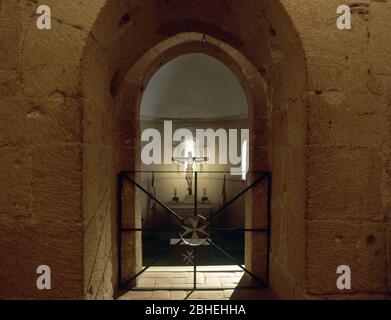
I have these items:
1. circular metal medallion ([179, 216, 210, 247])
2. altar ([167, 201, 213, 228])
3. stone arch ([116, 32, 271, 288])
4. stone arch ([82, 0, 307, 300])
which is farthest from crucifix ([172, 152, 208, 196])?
circular metal medallion ([179, 216, 210, 247])

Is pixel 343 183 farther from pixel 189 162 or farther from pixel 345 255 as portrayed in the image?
pixel 189 162

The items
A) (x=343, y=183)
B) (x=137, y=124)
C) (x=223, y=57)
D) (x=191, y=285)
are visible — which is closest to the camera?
(x=343, y=183)

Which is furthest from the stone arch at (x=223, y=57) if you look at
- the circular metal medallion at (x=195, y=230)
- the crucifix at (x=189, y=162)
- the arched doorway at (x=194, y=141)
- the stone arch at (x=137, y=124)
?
the crucifix at (x=189, y=162)

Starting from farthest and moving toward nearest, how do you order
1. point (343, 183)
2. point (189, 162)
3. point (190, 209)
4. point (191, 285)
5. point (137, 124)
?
point (189, 162) → point (190, 209) → point (137, 124) → point (191, 285) → point (343, 183)

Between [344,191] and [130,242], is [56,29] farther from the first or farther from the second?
[130,242]

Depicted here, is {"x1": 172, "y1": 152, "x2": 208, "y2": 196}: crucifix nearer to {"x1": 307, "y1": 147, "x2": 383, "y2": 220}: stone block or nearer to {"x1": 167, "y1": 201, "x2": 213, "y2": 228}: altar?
{"x1": 167, "y1": 201, "x2": 213, "y2": 228}: altar

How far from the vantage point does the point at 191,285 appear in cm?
323

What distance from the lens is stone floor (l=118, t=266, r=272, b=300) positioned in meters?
2.94

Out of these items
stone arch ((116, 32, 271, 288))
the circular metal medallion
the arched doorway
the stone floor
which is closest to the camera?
the stone floor

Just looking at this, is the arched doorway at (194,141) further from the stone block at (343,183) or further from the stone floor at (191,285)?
the stone block at (343,183)

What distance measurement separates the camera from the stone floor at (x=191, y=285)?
9.64 ft

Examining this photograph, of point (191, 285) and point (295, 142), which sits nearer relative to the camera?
point (295, 142)

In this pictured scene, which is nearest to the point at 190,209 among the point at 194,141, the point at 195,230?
the point at 194,141

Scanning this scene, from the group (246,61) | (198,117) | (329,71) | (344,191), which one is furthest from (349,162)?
(198,117)
